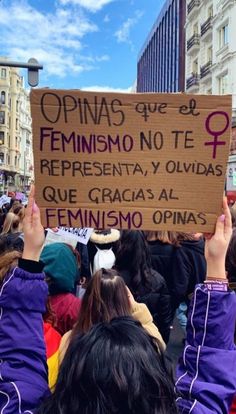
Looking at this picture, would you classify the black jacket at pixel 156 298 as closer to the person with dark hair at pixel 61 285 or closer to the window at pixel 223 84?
the person with dark hair at pixel 61 285

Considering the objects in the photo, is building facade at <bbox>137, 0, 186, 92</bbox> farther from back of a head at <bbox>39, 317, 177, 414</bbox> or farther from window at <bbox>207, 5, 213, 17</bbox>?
back of a head at <bbox>39, 317, 177, 414</bbox>

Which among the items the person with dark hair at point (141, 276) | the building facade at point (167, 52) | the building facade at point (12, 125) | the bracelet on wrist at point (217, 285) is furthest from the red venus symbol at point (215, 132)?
the building facade at point (12, 125)

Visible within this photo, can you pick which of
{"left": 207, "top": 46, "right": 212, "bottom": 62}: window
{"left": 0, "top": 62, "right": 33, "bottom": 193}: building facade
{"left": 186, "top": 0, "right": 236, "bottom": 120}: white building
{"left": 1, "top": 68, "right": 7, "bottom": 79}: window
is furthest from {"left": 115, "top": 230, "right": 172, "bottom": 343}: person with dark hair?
{"left": 1, "top": 68, "right": 7, "bottom": 79}: window

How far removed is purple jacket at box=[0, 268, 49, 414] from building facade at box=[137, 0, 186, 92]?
3847 cm

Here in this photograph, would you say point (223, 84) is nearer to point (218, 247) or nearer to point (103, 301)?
point (103, 301)

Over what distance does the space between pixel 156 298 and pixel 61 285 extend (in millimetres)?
1028

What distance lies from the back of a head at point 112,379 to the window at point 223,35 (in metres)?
28.5

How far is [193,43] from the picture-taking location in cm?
3269

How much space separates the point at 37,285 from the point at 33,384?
0.31m

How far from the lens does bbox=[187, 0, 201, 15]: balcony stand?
32562 millimetres

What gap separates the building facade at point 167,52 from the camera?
1731 inches

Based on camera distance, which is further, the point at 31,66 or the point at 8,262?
the point at 31,66

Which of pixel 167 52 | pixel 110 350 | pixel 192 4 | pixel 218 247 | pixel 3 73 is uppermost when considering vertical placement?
pixel 3 73

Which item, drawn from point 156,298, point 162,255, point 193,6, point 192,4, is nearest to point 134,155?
point 156,298
